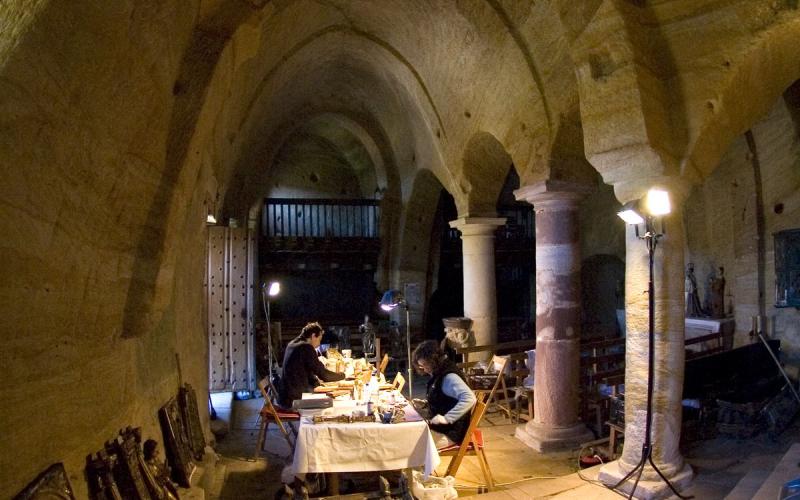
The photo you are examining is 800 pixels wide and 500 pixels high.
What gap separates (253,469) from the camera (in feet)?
19.0

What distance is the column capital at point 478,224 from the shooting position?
29.1 ft

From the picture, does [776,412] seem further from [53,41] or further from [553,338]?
[53,41]

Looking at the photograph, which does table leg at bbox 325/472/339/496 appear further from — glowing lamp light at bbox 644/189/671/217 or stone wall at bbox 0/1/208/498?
glowing lamp light at bbox 644/189/671/217

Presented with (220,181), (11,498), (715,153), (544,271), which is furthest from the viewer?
(220,181)

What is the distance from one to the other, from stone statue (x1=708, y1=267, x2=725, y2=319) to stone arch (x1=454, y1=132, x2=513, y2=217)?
4408 mm

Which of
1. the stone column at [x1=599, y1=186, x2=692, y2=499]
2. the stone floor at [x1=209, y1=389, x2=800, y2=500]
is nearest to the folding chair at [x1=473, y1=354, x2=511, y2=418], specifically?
the stone floor at [x1=209, y1=389, x2=800, y2=500]

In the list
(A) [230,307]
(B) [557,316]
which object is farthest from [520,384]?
(A) [230,307]

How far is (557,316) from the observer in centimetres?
668

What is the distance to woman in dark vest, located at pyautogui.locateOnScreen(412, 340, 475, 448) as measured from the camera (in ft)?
15.0

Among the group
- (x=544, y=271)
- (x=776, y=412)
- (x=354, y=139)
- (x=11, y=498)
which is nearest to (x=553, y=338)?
(x=544, y=271)

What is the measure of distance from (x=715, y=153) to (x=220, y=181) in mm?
6532

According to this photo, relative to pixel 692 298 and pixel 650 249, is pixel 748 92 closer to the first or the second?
pixel 650 249

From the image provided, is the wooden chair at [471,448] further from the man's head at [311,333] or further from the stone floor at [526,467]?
the man's head at [311,333]

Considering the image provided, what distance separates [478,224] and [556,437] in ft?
12.3
